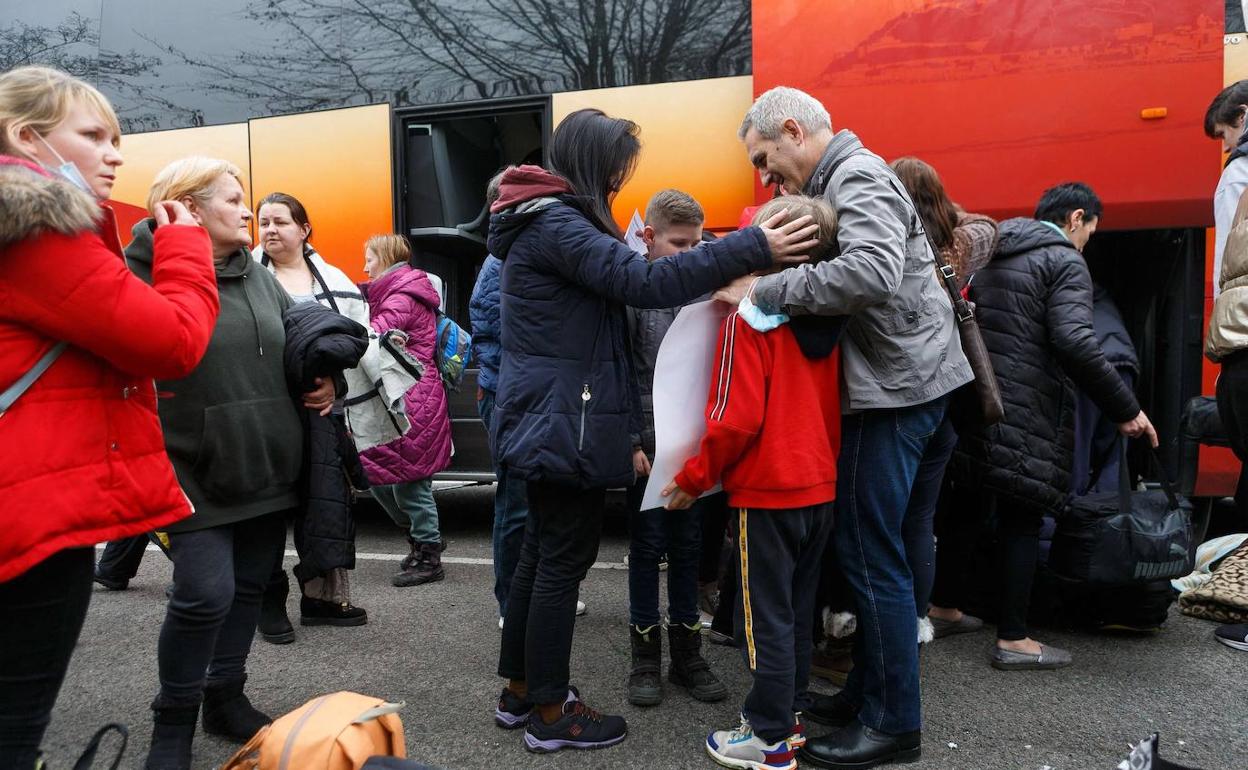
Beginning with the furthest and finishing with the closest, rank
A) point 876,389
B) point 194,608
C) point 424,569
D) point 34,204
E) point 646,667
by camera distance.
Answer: point 424,569, point 646,667, point 876,389, point 194,608, point 34,204

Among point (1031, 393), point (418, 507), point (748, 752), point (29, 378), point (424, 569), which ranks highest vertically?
point (29, 378)

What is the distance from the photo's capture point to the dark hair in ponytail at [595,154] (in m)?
2.34

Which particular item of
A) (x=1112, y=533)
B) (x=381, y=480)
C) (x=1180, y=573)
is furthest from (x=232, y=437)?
Result: (x=1180, y=573)

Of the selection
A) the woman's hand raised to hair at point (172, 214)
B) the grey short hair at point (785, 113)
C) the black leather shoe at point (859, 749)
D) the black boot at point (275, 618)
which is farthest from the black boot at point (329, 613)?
the grey short hair at point (785, 113)

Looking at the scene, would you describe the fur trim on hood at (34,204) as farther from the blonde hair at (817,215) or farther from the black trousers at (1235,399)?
the black trousers at (1235,399)

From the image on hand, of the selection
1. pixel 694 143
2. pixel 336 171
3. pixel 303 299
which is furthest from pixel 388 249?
pixel 694 143

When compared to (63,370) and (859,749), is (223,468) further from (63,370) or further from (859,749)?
(859,749)

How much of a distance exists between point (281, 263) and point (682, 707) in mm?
2510

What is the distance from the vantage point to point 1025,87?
4129 millimetres

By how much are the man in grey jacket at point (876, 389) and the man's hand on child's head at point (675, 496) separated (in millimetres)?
438

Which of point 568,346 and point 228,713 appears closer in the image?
point 568,346

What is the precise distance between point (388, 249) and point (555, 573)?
8.55 ft

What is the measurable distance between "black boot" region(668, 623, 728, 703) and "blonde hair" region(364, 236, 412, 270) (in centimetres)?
257

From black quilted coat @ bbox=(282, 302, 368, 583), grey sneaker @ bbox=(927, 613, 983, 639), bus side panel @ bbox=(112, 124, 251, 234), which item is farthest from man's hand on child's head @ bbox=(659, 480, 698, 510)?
bus side panel @ bbox=(112, 124, 251, 234)
